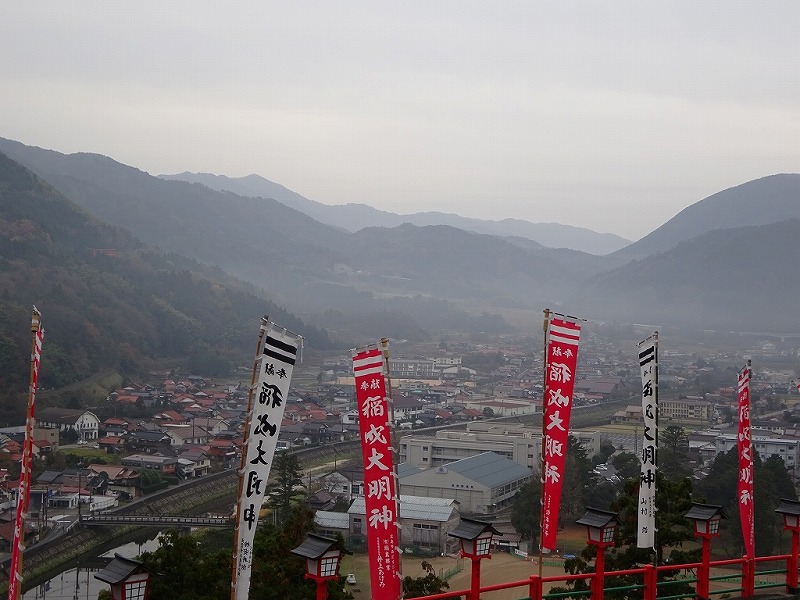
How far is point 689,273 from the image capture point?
9388cm

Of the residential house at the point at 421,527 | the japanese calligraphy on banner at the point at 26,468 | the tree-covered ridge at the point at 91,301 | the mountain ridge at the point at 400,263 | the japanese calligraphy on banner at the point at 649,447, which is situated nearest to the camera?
the japanese calligraphy on banner at the point at 26,468

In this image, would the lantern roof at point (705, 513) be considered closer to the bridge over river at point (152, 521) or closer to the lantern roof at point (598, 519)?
the lantern roof at point (598, 519)

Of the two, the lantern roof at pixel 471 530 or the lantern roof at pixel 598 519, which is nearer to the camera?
the lantern roof at pixel 471 530

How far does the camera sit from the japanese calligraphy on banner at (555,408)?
4484mm

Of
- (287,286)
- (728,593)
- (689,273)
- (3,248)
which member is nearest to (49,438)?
(728,593)

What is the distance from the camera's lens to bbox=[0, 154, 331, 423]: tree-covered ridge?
30.5 m

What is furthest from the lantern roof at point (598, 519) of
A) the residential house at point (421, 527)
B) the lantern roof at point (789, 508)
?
the residential house at point (421, 527)

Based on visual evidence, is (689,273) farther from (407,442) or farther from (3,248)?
(407,442)

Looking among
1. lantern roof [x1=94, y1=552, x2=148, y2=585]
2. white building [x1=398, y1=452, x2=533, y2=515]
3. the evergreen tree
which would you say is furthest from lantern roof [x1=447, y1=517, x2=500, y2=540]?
white building [x1=398, y1=452, x2=533, y2=515]

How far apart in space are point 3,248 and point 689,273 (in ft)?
222

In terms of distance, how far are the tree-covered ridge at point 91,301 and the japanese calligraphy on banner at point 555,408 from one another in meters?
21.7

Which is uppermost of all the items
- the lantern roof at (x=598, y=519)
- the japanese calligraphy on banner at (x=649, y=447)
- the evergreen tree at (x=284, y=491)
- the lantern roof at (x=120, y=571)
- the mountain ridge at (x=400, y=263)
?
the mountain ridge at (x=400, y=263)

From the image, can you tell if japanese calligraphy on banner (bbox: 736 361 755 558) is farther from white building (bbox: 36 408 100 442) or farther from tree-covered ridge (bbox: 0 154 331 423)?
tree-covered ridge (bbox: 0 154 331 423)

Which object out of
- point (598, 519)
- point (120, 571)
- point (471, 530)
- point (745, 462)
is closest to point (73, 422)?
point (745, 462)
